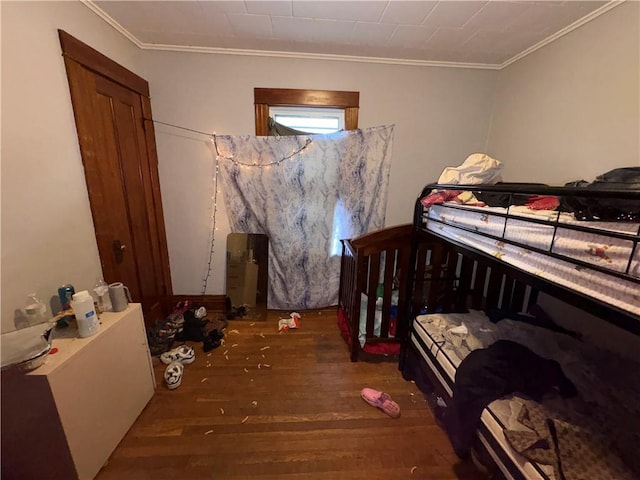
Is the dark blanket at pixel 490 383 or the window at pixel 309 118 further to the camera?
the window at pixel 309 118

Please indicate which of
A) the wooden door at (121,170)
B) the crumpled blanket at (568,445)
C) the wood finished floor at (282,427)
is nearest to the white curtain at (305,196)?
the wooden door at (121,170)

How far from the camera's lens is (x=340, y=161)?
2.54 m

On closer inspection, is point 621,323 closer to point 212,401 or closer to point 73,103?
point 212,401

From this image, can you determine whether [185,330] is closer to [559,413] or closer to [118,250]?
[118,250]

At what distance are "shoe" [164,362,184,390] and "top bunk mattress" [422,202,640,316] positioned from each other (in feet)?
6.52

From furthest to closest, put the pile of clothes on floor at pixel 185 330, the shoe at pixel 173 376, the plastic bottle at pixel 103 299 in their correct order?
the pile of clothes on floor at pixel 185 330 → the shoe at pixel 173 376 → the plastic bottle at pixel 103 299

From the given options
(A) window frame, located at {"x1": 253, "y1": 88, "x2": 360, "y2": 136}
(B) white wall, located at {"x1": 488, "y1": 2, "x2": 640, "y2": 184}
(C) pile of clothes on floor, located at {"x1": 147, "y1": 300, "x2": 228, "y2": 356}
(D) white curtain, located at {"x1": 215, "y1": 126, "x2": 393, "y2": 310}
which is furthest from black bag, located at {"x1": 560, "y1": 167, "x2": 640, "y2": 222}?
(C) pile of clothes on floor, located at {"x1": 147, "y1": 300, "x2": 228, "y2": 356}

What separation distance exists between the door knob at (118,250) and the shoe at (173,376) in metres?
0.87

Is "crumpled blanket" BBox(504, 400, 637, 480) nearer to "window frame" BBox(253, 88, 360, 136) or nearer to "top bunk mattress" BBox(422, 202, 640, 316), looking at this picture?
"top bunk mattress" BBox(422, 202, 640, 316)

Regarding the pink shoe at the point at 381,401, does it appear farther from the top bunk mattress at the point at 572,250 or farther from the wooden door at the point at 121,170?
the wooden door at the point at 121,170

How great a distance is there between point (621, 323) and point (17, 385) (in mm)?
2028

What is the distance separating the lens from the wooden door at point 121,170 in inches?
66.0

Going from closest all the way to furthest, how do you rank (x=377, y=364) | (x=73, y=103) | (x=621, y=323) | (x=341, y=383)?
(x=621, y=323) < (x=73, y=103) < (x=341, y=383) < (x=377, y=364)

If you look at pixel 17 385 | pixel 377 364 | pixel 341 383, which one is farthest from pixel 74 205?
pixel 377 364
